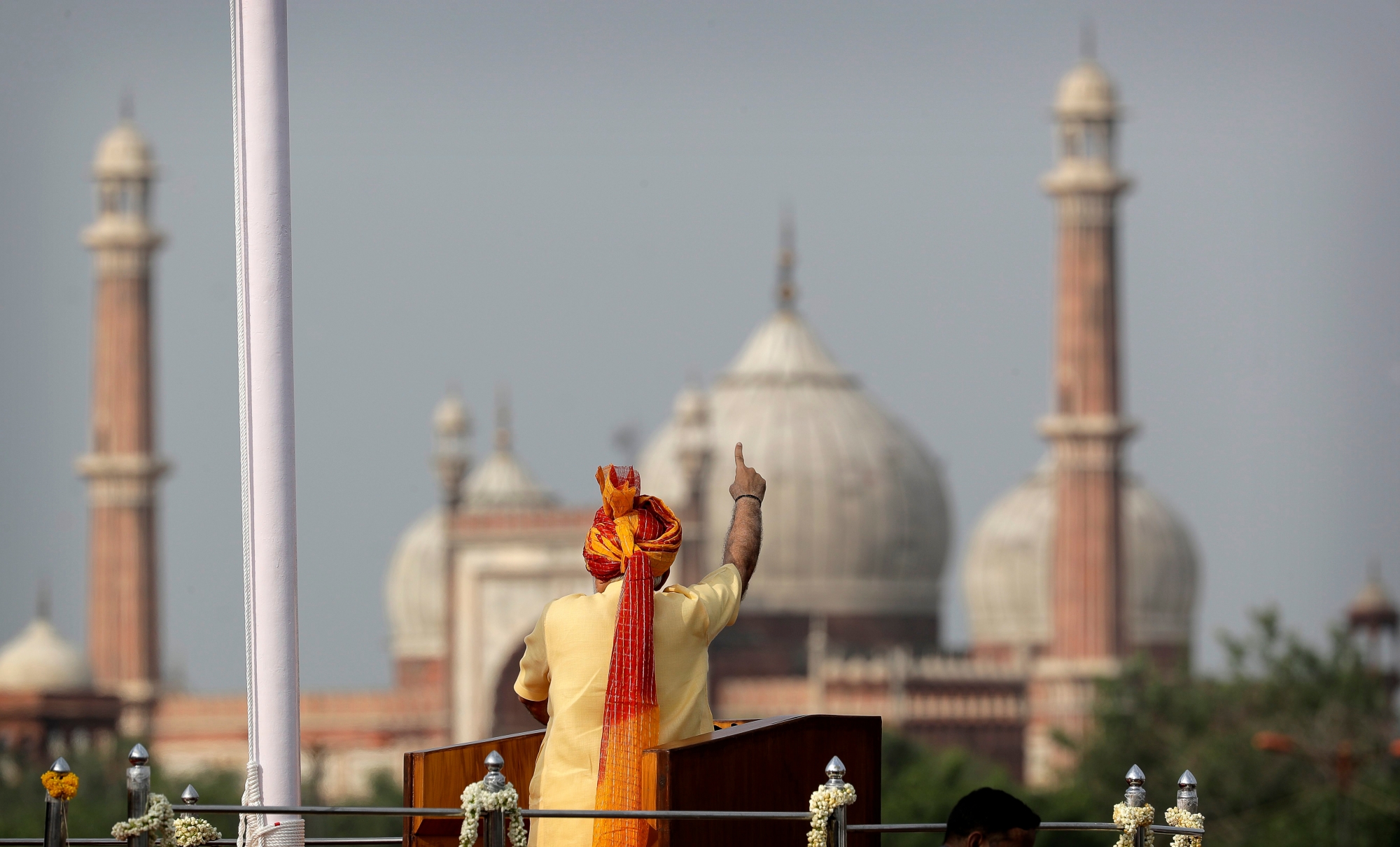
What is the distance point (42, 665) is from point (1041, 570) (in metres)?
14.0

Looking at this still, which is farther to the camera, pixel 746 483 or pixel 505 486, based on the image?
pixel 505 486

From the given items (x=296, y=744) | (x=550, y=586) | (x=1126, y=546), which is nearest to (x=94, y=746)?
(x=550, y=586)

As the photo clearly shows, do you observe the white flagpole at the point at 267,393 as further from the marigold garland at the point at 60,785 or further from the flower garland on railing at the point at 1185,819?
the flower garland on railing at the point at 1185,819

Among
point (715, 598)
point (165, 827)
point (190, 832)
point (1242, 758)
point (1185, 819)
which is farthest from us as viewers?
point (1242, 758)

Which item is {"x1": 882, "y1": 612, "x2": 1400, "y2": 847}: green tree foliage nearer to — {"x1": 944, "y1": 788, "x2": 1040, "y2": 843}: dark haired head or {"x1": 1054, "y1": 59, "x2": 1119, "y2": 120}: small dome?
{"x1": 1054, "y1": 59, "x2": 1119, "y2": 120}: small dome

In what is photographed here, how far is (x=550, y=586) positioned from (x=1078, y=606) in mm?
6771

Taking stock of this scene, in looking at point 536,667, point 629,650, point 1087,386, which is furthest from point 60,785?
point 1087,386

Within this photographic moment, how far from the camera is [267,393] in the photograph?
479 centimetres

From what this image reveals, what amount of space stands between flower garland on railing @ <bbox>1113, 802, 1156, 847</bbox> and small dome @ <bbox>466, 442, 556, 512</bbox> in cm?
3845

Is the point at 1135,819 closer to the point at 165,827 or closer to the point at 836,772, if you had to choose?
the point at 836,772

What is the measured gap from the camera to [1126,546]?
133 feet

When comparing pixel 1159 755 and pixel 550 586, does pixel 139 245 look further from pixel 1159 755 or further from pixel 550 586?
pixel 1159 755

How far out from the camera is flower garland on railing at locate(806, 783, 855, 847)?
4109 mm

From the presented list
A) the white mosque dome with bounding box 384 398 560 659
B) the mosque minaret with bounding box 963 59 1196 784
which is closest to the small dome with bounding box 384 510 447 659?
the white mosque dome with bounding box 384 398 560 659
